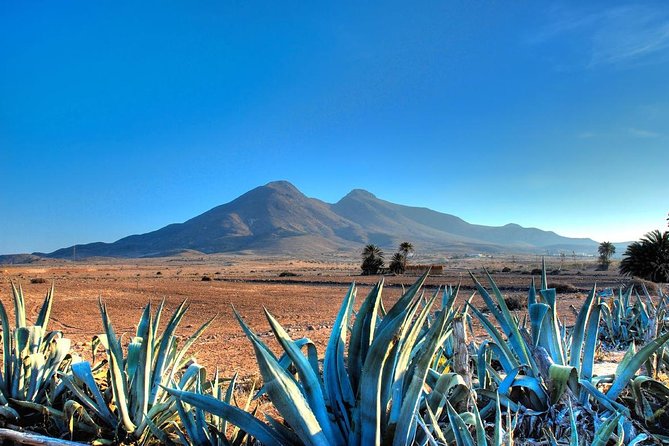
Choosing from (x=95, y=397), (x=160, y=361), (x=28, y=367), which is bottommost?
(x=95, y=397)

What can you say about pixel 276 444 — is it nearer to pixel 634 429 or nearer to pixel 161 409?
pixel 161 409

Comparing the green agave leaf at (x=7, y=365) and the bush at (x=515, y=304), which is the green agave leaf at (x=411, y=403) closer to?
the green agave leaf at (x=7, y=365)

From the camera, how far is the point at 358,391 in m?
2.28

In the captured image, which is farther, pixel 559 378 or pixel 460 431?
pixel 559 378

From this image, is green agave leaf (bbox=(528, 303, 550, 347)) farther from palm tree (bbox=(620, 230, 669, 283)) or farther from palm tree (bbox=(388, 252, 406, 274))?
palm tree (bbox=(388, 252, 406, 274))

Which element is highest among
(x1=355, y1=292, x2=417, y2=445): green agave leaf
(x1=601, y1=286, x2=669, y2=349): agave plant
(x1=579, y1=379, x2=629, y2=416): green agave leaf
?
(x1=355, y1=292, x2=417, y2=445): green agave leaf

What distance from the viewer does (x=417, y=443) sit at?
227 centimetres

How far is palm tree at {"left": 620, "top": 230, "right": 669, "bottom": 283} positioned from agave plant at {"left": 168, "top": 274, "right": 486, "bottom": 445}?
750 inches

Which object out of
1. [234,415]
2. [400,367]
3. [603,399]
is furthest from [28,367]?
[603,399]

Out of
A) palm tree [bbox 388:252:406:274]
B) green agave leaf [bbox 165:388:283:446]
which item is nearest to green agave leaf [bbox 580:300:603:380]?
green agave leaf [bbox 165:388:283:446]

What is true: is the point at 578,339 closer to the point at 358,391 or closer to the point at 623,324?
the point at 358,391

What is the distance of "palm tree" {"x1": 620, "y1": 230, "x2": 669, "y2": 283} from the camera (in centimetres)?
1783

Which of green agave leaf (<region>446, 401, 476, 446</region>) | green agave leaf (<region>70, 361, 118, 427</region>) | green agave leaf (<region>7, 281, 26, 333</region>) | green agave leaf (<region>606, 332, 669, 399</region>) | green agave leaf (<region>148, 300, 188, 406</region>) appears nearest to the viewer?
green agave leaf (<region>446, 401, 476, 446</region>)

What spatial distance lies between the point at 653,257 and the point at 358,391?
2014 cm
